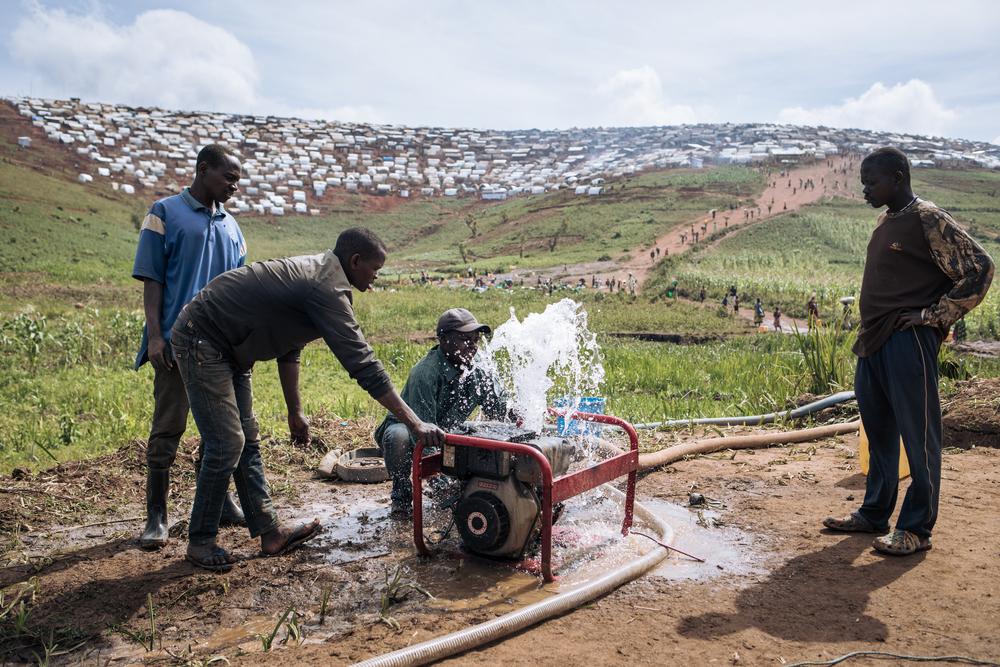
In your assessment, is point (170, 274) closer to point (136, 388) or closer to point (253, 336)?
point (253, 336)

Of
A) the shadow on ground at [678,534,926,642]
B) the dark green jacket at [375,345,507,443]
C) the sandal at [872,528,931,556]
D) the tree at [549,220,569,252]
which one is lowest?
the shadow on ground at [678,534,926,642]

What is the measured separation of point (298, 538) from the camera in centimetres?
420

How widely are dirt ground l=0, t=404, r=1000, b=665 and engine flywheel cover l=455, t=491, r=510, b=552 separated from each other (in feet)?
0.63

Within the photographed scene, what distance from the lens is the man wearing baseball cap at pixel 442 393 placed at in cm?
457

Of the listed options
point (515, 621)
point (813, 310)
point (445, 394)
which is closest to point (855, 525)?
point (515, 621)

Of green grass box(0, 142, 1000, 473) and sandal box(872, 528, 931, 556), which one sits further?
green grass box(0, 142, 1000, 473)

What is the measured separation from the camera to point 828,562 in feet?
13.0

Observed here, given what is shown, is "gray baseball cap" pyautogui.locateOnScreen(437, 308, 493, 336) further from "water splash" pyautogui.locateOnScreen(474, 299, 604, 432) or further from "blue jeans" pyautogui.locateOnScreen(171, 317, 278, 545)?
"blue jeans" pyautogui.locateOnScreen(171, 317, 278, 545)

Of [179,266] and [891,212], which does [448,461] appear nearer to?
[179,266]

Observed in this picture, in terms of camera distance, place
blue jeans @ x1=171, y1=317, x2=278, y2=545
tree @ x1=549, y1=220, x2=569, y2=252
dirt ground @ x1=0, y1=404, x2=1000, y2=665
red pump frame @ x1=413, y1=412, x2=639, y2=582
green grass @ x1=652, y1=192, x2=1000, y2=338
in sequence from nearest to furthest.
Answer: dirt ground @ x1=0, y1=404, x2=1000, y2=665 < red pump frame @ x1=413, y1=412, x2=639, y2=582 < blue jeans @ x1=171, y1=317, x2=278, y2=545 < green grass @ x1=652, y1=192, x2=1000, y2=338 < tree @ x1=549, y1=220, x2=569, y2=252

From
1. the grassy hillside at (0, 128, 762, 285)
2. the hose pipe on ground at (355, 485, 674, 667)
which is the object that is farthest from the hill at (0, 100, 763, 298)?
the hose pipe on ground at (355, 485, 674, 667)

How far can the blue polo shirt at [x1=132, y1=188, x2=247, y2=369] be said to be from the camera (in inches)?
162

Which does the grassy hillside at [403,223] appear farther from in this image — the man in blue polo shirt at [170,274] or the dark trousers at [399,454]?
the dark trousers at [399,454]

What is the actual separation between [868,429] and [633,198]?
5554 cm
